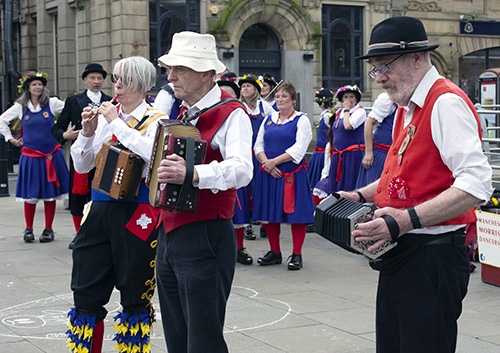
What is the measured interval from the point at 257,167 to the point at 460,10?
65.1ft

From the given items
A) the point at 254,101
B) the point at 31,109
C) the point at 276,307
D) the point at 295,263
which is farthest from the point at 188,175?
the point at 31,109

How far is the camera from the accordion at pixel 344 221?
301cm

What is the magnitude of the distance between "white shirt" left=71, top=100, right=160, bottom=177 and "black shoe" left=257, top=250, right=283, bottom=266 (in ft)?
12.2

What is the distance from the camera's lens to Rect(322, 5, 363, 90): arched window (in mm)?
23906

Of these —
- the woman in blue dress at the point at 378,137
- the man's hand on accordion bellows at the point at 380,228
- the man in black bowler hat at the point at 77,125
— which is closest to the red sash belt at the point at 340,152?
the woman in blue dress at the point at 378,137

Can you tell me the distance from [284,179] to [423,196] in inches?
208

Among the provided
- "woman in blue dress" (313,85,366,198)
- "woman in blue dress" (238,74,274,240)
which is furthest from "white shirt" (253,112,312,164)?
"woman in blue dress" (313,85,366,198)

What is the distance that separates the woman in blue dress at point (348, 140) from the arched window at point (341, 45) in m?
14.5

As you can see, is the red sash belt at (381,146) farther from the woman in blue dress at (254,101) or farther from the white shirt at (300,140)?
the woman in blue dress at (254,101)

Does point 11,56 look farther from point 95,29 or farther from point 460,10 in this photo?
point 460,10

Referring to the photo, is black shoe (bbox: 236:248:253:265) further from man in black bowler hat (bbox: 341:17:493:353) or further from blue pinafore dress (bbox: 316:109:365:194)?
man in black bowler hat (bbox: 341:17:493:353)

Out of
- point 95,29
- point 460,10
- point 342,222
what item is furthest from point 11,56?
point 342,222

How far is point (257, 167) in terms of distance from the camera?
8766 mm

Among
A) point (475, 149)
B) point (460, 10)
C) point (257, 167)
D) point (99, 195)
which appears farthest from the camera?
point (460, 10)
